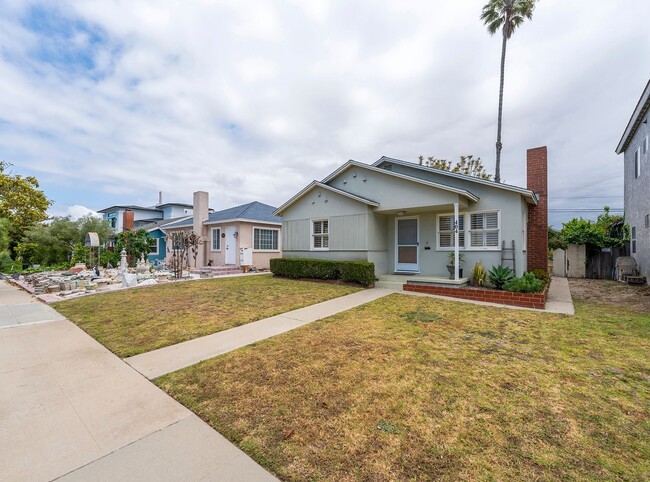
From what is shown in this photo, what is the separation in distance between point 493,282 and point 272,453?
9099mm

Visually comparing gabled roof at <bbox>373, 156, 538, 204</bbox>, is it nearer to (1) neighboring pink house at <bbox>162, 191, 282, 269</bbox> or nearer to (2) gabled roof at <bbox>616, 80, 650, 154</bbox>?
(2) gabled roof at <bbox>616, 80, 650, 154</bbox>

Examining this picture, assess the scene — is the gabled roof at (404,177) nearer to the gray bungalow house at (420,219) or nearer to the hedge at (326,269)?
the gray bungalow house at (420,219)

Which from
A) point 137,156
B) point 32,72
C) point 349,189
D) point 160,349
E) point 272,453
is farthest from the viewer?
point 137,156

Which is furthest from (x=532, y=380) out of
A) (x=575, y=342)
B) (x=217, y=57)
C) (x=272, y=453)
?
(x=217, y=57)

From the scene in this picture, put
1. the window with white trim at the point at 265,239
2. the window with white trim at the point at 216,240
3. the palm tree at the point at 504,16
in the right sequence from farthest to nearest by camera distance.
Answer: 1. the window with white trim at the point at 216,240
2. the window with white trim at the point at 265,239
3. the palm tree at the point at 504,16

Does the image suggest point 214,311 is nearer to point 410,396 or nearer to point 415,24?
point 410,396

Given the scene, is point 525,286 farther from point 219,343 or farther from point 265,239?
point 265,239

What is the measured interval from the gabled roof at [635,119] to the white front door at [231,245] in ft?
63.2

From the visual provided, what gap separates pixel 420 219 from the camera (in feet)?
37.9

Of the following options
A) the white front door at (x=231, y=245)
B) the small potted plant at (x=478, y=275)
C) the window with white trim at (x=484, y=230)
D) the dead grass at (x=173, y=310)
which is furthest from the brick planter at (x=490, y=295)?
the white front door at (x=231, y=245)

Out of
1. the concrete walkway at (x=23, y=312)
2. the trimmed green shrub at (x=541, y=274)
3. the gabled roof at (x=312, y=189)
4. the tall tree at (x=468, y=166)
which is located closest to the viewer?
the concrete walkway at (x=23, y=312)

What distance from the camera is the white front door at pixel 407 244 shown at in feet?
38.3

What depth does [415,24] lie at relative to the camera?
9.59m

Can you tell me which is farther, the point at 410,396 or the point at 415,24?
the point at 415,24
